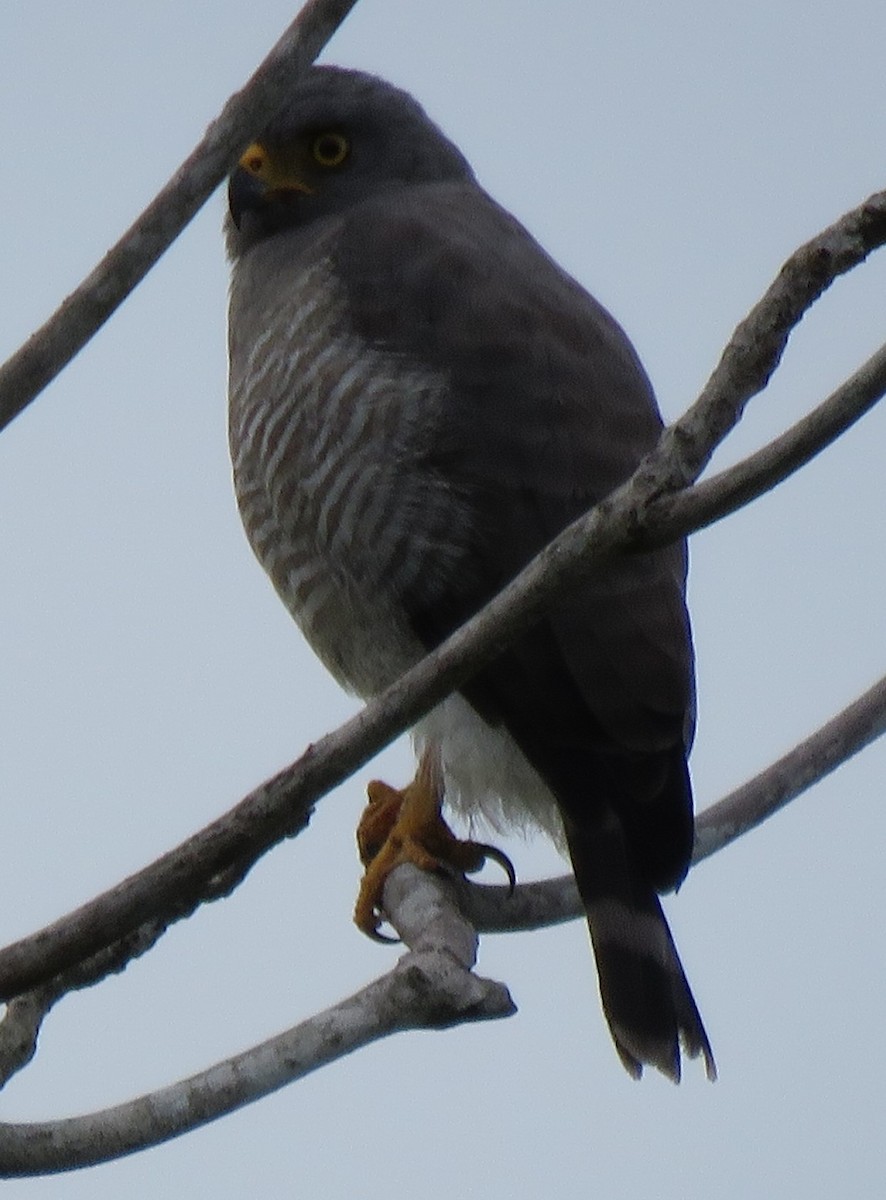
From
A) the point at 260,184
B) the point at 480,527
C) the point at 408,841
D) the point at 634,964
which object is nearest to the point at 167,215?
the point at 480,527

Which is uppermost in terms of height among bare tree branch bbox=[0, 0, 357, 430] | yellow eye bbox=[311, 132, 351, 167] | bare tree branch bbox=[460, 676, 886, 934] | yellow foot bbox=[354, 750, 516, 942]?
yellow eye bbox=[311, 132, 351, 167]

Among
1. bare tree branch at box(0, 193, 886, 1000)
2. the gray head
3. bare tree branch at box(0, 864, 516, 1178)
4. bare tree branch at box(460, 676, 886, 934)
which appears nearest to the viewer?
bare tree branch at box(0, 193, 886, 1000)

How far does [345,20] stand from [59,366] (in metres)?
0.76

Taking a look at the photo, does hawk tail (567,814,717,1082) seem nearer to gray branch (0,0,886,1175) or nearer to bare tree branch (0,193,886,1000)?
gray branch (0,0,886,1175)

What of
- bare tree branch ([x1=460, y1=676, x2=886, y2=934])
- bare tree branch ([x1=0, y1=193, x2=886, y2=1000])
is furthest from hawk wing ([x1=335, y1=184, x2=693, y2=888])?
bare tree branch ([x1=0, y1=193, x2=886, y2=1000])

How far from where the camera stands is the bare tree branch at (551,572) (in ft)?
7.97

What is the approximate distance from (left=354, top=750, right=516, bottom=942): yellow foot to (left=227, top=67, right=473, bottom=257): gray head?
5.25 feet

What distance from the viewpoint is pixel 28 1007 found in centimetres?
307

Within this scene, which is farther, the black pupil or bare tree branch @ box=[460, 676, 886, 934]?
the black pupil

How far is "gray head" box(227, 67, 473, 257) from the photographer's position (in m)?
4.97

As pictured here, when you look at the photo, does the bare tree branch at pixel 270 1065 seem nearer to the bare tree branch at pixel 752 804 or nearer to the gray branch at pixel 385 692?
the gray branch at pixel 385 692

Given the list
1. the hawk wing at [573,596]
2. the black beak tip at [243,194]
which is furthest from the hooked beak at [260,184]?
the hawk wing at [573,596]

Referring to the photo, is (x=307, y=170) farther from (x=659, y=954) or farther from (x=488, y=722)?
(x=659, y=954)

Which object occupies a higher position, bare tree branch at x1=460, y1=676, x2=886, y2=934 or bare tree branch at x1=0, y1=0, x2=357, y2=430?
bare tree branch at x1=0, y1=0, x2=357, y2=430
